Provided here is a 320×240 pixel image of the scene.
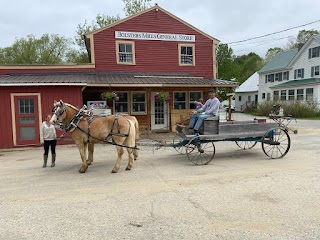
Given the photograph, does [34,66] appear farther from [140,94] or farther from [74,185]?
[74,185]

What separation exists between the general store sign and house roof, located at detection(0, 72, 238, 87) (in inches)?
96.6

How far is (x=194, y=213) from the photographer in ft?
14.8

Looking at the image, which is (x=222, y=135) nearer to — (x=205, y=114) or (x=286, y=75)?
(x=205, y=114)

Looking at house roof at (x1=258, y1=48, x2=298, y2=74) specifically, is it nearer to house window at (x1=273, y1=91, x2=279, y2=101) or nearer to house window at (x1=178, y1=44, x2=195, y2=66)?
house window at (x1=273, y1=91, x2=279, y2=101)

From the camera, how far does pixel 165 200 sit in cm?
512

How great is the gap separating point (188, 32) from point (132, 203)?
15.1m

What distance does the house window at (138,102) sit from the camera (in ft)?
54.1

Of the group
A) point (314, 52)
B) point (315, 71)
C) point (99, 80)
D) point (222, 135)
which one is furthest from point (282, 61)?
point (222, 135)

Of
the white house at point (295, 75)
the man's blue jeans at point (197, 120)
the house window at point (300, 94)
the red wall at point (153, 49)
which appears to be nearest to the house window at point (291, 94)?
the white house at point (295, 75)

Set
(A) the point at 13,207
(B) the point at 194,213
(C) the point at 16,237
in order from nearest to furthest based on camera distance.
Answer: (C) the point at 16,237, (B) the point at 194,213, (A) the point at 13,207

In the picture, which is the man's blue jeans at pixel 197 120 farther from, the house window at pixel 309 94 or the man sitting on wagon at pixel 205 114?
the house window at pixel 309 94

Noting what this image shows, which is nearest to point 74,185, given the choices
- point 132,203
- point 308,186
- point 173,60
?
point 132,203

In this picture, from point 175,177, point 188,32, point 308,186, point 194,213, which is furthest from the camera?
point 188,32

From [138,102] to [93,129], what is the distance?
9276 millimetres
